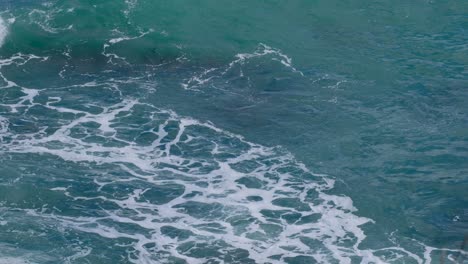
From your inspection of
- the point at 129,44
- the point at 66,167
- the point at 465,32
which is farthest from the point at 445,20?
the point at 66,167

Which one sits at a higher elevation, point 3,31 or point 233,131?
point 3,31

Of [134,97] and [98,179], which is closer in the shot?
[98,179]

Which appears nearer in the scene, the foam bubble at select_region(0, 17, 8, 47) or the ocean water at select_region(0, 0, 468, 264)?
the ocean water at select_region(0, 0, 468, 264)

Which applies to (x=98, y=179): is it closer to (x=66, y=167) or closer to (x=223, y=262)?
(x=66, y=167)

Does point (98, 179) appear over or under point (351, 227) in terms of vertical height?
under

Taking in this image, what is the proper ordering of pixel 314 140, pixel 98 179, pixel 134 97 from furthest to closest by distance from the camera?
pixel 134 97
pixel 314 140
pixel 98 179

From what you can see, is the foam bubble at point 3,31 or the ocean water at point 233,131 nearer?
the ocean water at point 233,131

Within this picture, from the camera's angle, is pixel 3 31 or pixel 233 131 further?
pixel 3 31

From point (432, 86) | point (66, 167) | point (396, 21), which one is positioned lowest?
point (66, 167)
